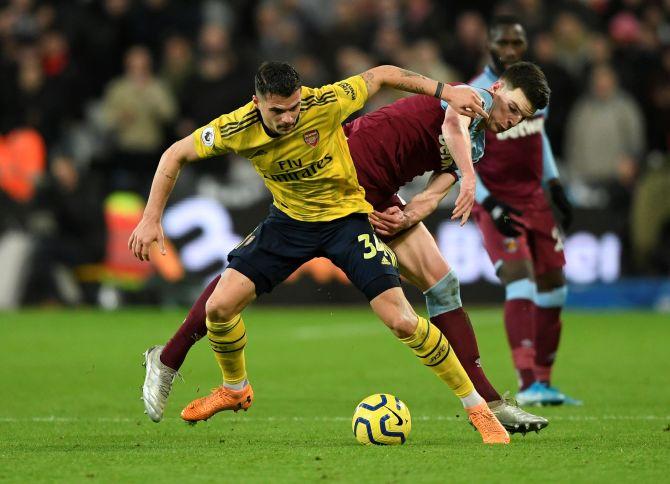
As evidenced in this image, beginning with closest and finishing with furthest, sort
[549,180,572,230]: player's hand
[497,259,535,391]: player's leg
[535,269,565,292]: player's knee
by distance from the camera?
[497,259,535,391]: player's leg < [535,269,565,292]: player's knee < [549,180,572,230]: player's hand

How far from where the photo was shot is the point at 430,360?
22.4 feet

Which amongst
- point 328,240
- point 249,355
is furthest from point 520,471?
point 249,355

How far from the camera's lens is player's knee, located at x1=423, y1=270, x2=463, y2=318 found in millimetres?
7387

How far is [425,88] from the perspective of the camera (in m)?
6.98

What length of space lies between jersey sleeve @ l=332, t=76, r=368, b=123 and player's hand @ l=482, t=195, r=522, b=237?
2215 millimetres

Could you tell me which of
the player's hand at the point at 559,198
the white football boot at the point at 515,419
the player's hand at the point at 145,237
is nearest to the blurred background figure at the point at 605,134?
the player's hand at the point at 559,198

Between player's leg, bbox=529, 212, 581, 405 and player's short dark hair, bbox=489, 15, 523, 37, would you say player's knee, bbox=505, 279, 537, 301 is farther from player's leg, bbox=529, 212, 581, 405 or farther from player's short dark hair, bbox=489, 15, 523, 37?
player's short dark hair, bbox=489, 15, 523, 37

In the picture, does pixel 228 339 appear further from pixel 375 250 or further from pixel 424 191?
pixel 424 191

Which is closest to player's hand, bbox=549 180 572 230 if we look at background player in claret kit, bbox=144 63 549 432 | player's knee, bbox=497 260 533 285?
player's knee, bbox=497 260 533 285

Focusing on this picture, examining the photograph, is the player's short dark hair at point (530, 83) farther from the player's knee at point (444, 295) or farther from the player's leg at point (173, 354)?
the player's leg at point (173, 354)

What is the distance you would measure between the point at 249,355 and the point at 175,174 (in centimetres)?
503

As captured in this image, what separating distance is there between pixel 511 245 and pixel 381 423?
8.38 feet

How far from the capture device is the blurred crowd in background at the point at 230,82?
1606 centimetres

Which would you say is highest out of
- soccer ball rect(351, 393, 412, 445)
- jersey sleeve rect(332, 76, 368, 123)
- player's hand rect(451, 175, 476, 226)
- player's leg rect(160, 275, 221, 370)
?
jersey sleeve rect(332, 76, 368, 123)
